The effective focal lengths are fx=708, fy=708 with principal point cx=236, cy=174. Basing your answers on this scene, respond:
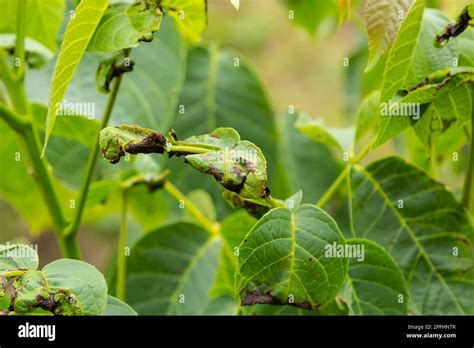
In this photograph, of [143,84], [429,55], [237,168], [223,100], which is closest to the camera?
[237,168]

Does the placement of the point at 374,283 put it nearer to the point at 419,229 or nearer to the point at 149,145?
the point at 419,229

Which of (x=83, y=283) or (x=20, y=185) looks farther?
(x=20, y=185)

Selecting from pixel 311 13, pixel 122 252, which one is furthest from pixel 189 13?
pixel 311 13

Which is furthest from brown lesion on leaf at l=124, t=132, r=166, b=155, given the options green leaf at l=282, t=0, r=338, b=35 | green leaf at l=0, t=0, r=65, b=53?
green leaf at l=282, t=0, r=338, b=35

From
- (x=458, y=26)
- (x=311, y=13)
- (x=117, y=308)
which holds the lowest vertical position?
(x=117, y=308)

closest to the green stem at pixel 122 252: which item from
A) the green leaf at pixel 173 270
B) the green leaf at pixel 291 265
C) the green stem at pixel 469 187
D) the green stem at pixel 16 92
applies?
the green leaf at pixel 173 270

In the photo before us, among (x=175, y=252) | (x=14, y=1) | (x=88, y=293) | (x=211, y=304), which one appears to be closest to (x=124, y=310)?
(x=88, y=293)
